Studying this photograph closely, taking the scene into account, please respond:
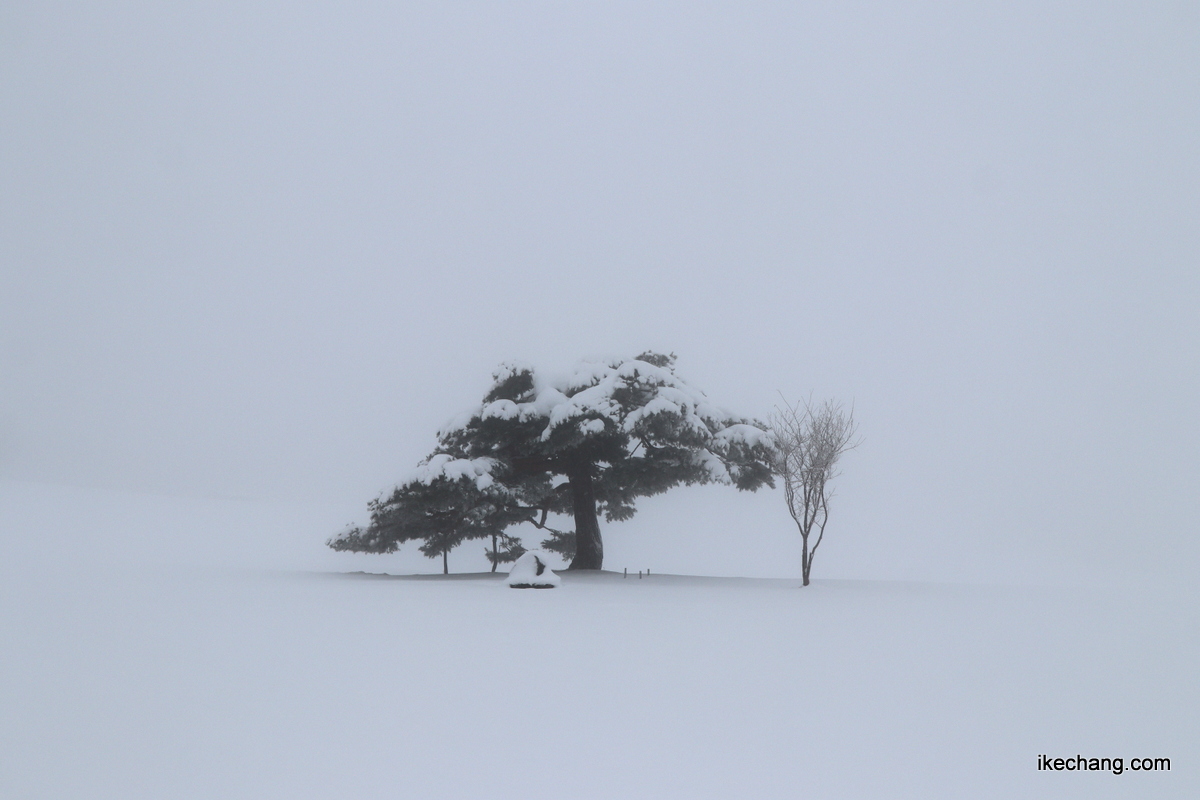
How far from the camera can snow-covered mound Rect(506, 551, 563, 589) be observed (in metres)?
15.2

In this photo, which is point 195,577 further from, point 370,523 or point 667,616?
point 667,616

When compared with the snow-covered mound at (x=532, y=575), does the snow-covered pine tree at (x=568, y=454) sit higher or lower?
higher

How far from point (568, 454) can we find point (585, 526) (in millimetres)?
2378

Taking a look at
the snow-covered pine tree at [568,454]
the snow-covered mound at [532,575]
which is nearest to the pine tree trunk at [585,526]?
the snow-covered pine tree at [568,454]

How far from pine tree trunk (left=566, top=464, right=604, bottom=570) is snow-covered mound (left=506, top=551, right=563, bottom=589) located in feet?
12.8

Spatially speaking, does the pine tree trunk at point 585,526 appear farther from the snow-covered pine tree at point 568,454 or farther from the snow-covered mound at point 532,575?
the snow-covered mound at point 532,575

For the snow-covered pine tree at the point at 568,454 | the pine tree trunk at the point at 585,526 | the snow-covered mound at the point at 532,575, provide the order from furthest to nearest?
the pine tree trunk at the point at 585,526
the snow-covered pine tree at the point at 568,454
the snow-covered mound at the point at 532,575

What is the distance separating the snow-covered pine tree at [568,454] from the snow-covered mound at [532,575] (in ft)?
6.80

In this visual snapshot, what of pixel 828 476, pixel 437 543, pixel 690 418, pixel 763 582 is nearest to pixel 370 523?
pixel 437 543

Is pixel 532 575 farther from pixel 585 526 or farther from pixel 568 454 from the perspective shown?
pixel 585 526

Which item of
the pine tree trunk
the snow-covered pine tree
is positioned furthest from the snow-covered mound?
the pine tree trunk

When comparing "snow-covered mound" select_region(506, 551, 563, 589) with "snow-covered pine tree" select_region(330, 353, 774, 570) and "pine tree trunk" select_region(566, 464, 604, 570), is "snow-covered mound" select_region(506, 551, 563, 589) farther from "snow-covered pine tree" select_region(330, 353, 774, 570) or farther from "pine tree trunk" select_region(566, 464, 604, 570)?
"pine tree trunk" select_region(566, 464, 604, 570)

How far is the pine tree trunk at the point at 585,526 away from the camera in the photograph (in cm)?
1959

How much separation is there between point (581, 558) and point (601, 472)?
2425 millimetres
